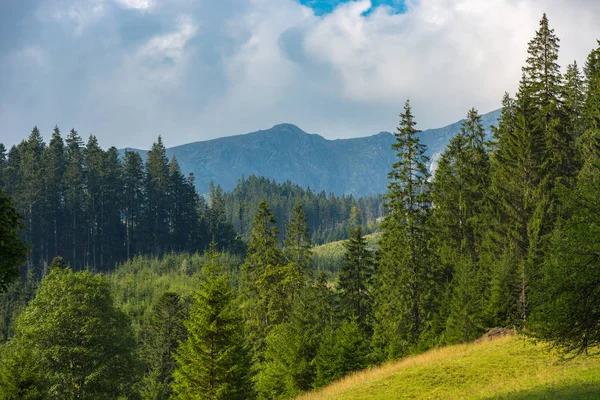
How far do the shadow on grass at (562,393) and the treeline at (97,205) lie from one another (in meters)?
83.9

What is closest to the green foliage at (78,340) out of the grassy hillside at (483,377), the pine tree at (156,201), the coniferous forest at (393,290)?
the coniferous forest at (393,290)

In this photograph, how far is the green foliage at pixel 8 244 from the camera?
29.8 ft

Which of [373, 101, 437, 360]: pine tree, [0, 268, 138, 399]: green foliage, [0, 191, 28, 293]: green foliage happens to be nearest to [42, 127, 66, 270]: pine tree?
[0, 268, 138, 399]: green foliage

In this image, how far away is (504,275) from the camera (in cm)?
3086

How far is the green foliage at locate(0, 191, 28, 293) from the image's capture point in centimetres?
909

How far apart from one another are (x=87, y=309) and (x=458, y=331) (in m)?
23.0

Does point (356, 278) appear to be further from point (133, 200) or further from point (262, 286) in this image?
point (133, 200)

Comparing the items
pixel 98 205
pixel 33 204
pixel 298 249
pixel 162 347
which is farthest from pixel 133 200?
pixel 298 249

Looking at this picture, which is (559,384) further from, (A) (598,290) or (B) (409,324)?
(B) (409,324)

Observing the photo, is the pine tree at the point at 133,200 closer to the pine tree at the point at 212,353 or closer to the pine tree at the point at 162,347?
the pine tree at the point at 162,347

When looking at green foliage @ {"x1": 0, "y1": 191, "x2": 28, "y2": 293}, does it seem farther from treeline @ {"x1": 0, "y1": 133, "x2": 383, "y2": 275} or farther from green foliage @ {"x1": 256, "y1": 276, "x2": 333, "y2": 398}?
treeline @ {"x1": 0, "y1": 133, "x2": 383, "y2": 275}

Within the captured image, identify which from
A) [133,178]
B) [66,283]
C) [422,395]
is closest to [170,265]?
[133,178]

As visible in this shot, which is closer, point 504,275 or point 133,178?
point 504,275

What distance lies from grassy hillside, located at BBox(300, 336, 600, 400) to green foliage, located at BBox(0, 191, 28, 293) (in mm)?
14087
